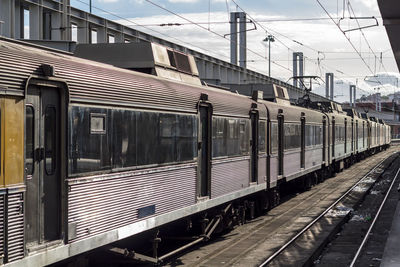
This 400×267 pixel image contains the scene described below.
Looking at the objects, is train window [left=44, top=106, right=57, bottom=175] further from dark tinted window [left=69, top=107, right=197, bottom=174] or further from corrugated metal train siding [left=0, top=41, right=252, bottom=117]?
corrugated metal train siding [left=0, top=41, right=252, bottom=117]

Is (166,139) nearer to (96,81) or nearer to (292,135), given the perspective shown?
(96,81)

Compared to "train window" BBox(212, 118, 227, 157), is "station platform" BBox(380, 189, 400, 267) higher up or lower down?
lower down

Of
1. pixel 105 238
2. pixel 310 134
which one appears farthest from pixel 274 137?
pixel 105 238

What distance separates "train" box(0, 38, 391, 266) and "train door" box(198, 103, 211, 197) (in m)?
0.02

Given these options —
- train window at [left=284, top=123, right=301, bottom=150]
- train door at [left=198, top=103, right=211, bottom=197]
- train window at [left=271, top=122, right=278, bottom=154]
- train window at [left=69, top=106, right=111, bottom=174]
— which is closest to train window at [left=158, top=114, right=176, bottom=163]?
train door at [left=198, top=103, right=211, bottom=197]

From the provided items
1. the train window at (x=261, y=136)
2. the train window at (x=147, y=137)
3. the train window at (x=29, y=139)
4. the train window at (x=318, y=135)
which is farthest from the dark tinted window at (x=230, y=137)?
the train window at (x=318, y=135)

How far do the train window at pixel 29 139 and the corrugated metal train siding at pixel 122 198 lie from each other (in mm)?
663

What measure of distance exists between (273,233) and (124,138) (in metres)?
6.93

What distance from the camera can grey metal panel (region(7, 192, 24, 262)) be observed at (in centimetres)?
533

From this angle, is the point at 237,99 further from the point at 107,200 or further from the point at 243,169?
the point at 107,200

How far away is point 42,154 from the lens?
5.82 metres

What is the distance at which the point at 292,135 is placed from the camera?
17781 mm

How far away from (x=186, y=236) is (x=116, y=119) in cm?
465

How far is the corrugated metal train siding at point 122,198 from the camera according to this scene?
6422 mm
